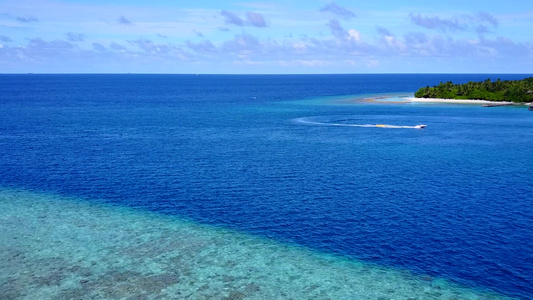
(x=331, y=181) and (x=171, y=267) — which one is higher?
(x=331, y=181)

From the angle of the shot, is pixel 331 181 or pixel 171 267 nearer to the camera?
pixel 171 267

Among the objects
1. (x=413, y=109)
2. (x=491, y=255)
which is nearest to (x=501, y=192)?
(x=491, y=255)

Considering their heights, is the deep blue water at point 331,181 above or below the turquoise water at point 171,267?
above

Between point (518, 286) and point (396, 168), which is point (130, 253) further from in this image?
point (396, 168)

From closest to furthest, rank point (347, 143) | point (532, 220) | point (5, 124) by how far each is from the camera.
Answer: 1. point (532, 220)
2. point (347, 143)
3. point (5, 124)
